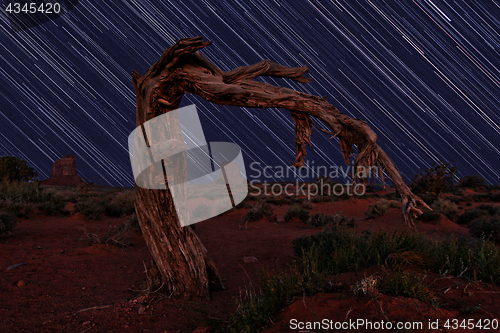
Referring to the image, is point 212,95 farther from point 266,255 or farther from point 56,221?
point 56,221

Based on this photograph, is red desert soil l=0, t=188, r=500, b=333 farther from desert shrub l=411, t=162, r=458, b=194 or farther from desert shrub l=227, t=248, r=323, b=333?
desert shrub l=411, t=162, r=458, b=194

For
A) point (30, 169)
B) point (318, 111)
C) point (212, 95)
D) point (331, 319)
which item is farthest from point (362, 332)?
point (30, 169)

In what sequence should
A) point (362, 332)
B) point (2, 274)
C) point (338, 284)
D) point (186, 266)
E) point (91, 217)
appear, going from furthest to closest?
point (91, 217), point (2, 274), point (186, 266), point (338, 284), point (362, 332)

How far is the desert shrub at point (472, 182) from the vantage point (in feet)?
129

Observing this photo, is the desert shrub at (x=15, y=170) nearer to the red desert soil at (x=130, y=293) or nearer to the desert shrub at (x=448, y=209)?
the red desert soil at (x=130, y=293)

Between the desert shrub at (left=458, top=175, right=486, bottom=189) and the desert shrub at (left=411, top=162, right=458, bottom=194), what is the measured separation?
40.5ft

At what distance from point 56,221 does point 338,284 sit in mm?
11424

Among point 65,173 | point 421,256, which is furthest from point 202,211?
point 65,173

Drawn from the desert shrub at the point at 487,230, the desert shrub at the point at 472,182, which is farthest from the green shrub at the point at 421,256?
the desert shrub at the point at 472,182

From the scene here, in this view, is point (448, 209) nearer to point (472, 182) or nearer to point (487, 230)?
point (487, 230)

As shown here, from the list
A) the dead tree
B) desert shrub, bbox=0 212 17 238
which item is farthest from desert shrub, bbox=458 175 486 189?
desert shrub, bbox=0 212 17 238

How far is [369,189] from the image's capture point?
36875 mm

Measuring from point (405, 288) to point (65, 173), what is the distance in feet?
205

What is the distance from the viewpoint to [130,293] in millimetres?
5488
